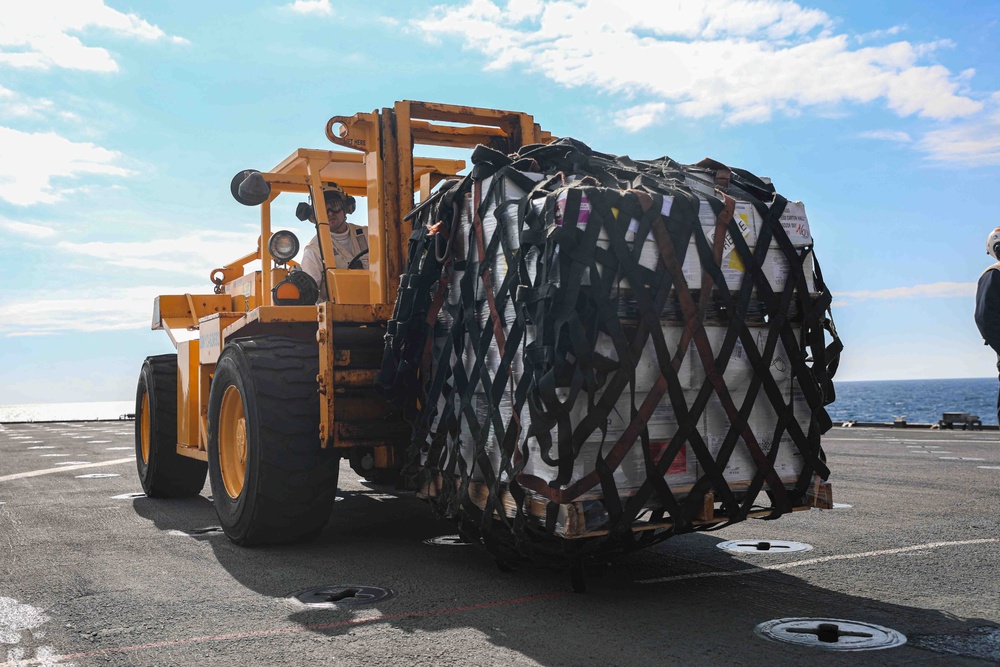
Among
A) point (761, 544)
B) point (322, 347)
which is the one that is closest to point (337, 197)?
point (322, 347)

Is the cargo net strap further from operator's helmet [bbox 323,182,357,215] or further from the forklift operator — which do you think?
operator's helmet [bbox 323,182,357,215]

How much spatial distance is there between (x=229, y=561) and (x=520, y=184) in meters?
3.20

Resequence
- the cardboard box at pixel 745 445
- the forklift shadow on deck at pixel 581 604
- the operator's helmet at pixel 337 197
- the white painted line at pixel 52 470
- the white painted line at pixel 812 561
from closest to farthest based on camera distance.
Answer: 1. the forklift shadow on deck at pixel 581 604
2. the cardboard box at pixel 745 445
3. the white painted line at pixel 812 561
4. the operator's helmet at pixel 337 197
5. the white painted line at pixel 52 470

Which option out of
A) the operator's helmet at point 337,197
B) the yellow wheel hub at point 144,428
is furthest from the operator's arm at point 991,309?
the yellow wheel hub at point 144,428

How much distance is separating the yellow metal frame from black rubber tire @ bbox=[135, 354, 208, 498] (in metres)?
1.01

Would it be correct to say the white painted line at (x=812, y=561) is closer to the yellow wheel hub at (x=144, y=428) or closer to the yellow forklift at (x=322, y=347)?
the yellow forklift at (x=322, y=347)

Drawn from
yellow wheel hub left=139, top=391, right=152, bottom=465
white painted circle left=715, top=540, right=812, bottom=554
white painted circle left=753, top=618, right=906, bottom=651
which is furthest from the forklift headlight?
white painted circle left=753, top=618, right=906, bottom=651

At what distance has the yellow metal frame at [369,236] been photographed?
20.0ft

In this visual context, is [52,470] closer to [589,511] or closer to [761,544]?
[761,544]

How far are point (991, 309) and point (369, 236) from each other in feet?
16.1

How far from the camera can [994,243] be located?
7918 millimetres

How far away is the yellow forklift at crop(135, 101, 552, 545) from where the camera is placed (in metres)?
6.14

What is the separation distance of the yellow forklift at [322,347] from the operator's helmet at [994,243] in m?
3.91

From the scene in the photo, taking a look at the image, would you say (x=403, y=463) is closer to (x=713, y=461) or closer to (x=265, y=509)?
(x=265, y=509)
